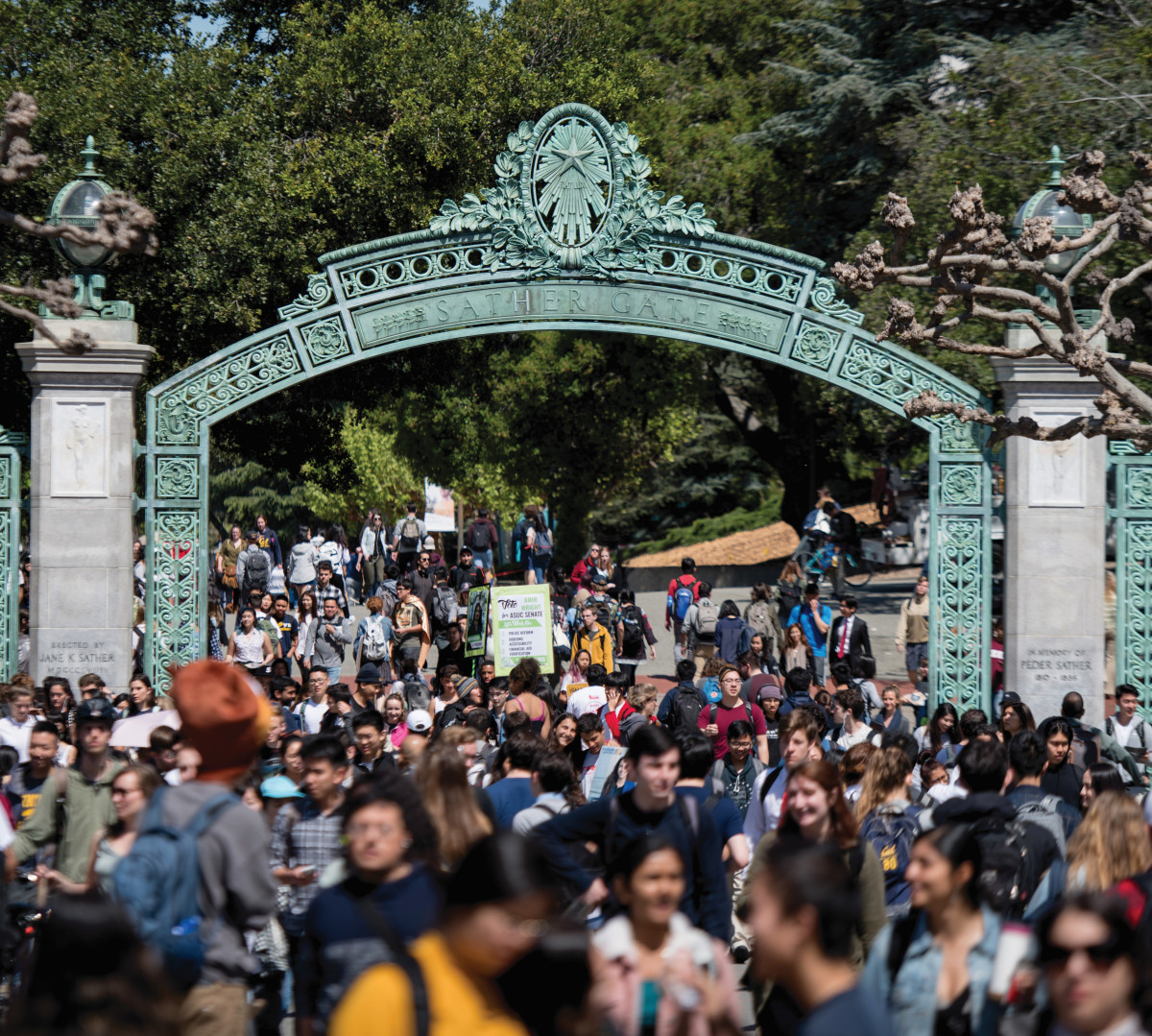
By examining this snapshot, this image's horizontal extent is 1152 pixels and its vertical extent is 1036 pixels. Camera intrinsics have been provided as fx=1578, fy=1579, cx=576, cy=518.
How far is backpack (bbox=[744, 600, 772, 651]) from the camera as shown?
59.4 ft

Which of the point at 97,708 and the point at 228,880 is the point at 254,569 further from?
the point at 228,880

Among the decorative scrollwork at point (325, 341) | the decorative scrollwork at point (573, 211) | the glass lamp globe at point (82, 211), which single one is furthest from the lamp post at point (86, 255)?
the decorative scrollwork at point (573, 211)

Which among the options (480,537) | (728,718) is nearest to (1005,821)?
(728,718)

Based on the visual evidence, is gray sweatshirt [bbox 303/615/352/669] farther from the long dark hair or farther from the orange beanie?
the orange beanie

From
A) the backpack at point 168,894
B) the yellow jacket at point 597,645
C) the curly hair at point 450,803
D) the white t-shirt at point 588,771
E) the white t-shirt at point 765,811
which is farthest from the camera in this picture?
the yellow jacket at point 597,645

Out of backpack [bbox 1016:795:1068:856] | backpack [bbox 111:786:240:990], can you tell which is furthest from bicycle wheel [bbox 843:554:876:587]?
backpack [bbox 111:786:240:990]

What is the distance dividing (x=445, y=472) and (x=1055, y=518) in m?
21.5

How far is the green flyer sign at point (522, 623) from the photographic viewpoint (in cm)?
1473

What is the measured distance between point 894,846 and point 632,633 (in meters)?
10.3

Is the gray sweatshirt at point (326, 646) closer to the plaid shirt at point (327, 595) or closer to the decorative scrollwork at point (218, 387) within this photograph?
the plaid shirt at point (327, 595)

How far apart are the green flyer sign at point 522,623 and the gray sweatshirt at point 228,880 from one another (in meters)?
9.40

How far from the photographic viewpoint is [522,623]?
14781 mm

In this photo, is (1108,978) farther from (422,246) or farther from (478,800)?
(422,246)

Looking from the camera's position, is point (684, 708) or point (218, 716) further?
point (684, 708)
